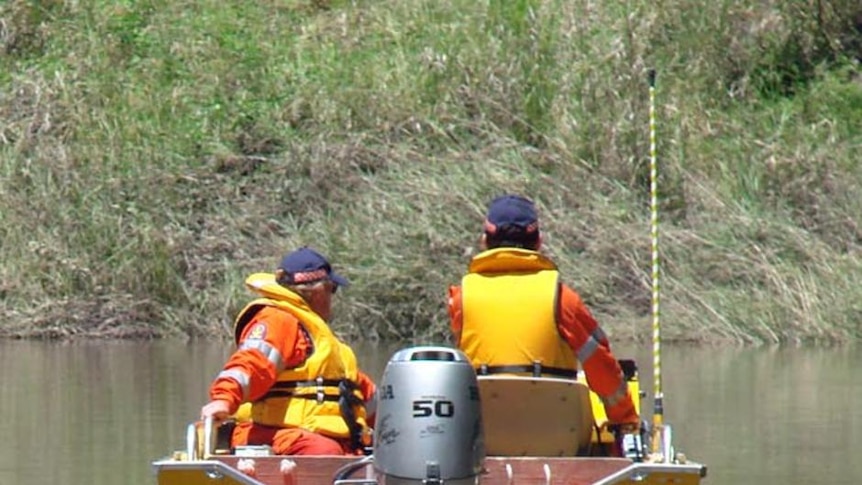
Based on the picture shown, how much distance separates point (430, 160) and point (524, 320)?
38.2 ft

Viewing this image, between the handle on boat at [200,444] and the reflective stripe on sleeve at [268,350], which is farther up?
the reflective stripe on sleeve at [268,350]

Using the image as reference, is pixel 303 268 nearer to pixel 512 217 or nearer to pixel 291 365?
pixel 291 365

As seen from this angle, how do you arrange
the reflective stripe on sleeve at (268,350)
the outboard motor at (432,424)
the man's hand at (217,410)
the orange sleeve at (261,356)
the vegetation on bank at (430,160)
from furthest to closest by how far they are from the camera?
the vegetation on bank at (430,160)
the reflective stripe on sleeve at (268,350)
the orange sleeve at (261,356)
the man's hand at (217,410)
the outboard motor at (432,424)

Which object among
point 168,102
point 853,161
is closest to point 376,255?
point 168,102

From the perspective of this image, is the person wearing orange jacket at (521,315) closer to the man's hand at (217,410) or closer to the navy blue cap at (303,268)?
the navy blue cap at (303,268)

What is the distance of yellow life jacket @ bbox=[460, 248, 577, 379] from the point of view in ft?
26.8

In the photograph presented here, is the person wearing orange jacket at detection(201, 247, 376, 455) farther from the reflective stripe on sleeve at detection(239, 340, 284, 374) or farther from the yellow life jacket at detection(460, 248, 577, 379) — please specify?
the yellow life jacket at detection(460, 248, 577, 379)

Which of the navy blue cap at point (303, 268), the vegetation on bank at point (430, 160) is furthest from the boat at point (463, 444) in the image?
the vegetation on bank at point (430, 160)

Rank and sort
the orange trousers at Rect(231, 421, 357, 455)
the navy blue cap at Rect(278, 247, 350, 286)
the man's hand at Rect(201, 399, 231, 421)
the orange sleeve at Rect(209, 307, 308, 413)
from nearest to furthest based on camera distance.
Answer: the man's hand at Rect(201, 399, 231, 421)
the orange sleeve at Rect(209, 307, 308, 413)
the orange trousers at Rect(231, 421, 357, 455)
the navy blue cap at Rect(278, 247, 350, 286)

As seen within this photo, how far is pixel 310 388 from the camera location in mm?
8172

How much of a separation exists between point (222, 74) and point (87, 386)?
7081 mm

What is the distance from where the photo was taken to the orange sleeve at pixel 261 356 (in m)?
7.89

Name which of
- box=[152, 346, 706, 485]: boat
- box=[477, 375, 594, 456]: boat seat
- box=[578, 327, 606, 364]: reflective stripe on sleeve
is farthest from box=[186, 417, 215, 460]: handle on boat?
box=[578, 327, 606, 364]: reflective stripe on sleeve

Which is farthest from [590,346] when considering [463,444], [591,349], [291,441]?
[291,441]
